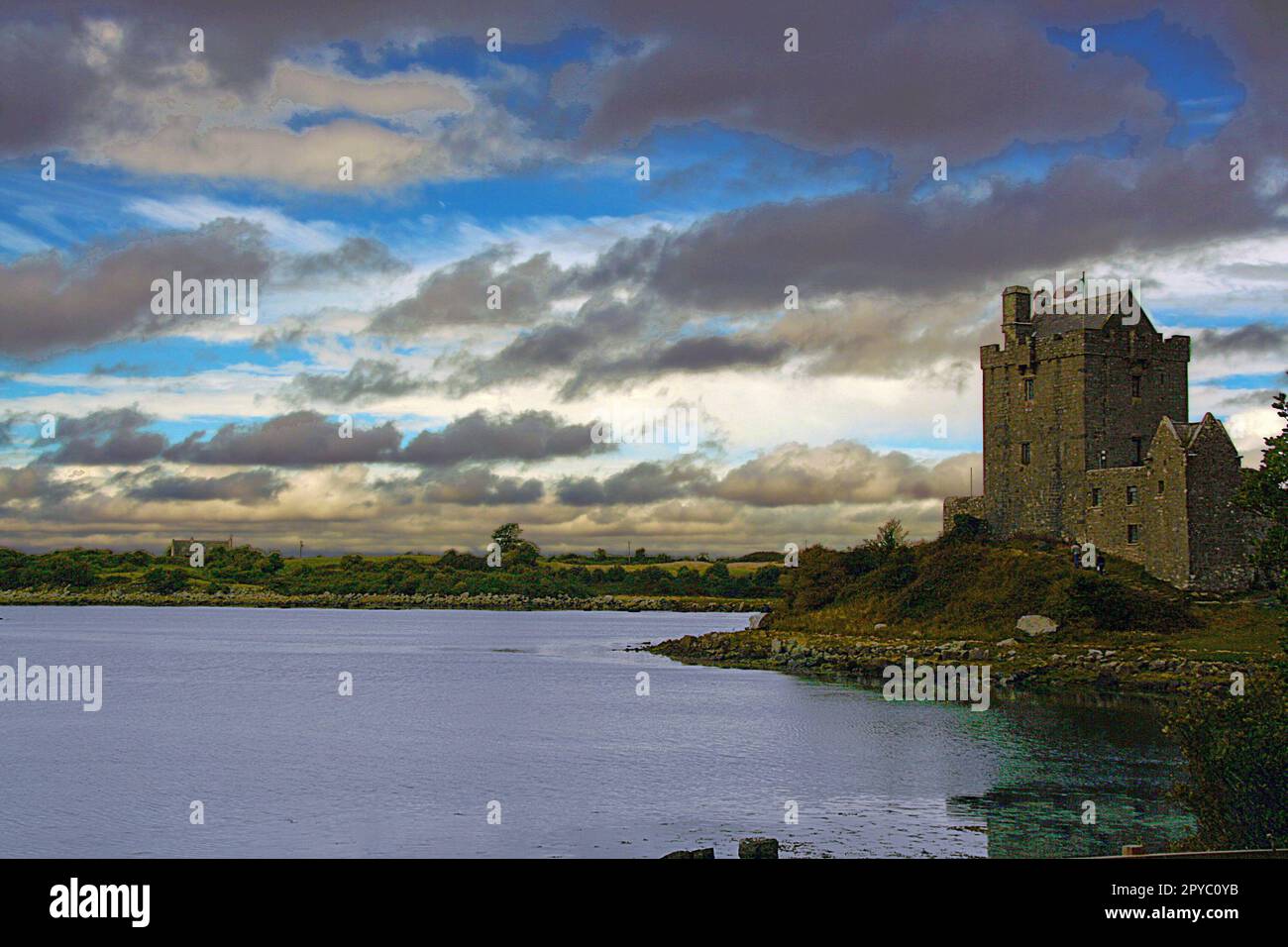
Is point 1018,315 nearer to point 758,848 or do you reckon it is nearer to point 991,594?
point 991,594

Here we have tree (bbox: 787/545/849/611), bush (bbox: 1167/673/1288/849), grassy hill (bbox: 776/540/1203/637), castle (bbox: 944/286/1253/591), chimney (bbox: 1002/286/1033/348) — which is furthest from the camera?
tree (bbox: 787/545/849/611)

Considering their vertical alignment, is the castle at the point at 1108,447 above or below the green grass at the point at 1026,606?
above

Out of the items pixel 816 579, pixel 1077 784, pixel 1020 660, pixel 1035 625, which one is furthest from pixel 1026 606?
pixel 1077 784

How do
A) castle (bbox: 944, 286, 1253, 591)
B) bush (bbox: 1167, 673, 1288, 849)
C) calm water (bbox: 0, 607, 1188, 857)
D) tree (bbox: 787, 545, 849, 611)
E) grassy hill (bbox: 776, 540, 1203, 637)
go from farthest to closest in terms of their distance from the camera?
tree (bbox: 787, 545, 849, 611)
castle (bbox: 944, 286, 1253, 591)
grassy hill (bbox: 776, 540, 1203, 637)
calm water (bbox: 0, 607, 1188, 857)
bush (bbox: 1167, 673, 1288, 849)

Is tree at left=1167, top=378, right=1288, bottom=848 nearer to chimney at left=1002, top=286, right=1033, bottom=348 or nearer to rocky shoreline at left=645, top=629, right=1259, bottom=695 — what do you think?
rocky shoreline at left=645, top=629, right=1259, bottom=695

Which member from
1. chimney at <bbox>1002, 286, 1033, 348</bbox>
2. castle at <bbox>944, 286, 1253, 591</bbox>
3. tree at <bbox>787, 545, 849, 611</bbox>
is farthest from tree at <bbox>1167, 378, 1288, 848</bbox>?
tree at <bbox>787, 545, 849, 611</bbox>

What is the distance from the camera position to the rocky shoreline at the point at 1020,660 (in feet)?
173

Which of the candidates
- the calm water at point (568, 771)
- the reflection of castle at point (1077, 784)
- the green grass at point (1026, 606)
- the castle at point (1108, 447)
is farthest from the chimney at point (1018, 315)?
the reflection of castle at point (1077, 784)

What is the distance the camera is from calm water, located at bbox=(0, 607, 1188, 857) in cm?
2852

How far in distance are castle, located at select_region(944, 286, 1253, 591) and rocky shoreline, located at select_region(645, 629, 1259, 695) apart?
30.5ft

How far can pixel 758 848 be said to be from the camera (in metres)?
22.2

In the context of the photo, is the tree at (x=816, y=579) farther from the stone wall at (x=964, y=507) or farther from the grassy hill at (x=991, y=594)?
the stone wall at (x=964, y=507)

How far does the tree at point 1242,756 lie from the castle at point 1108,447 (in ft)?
152
